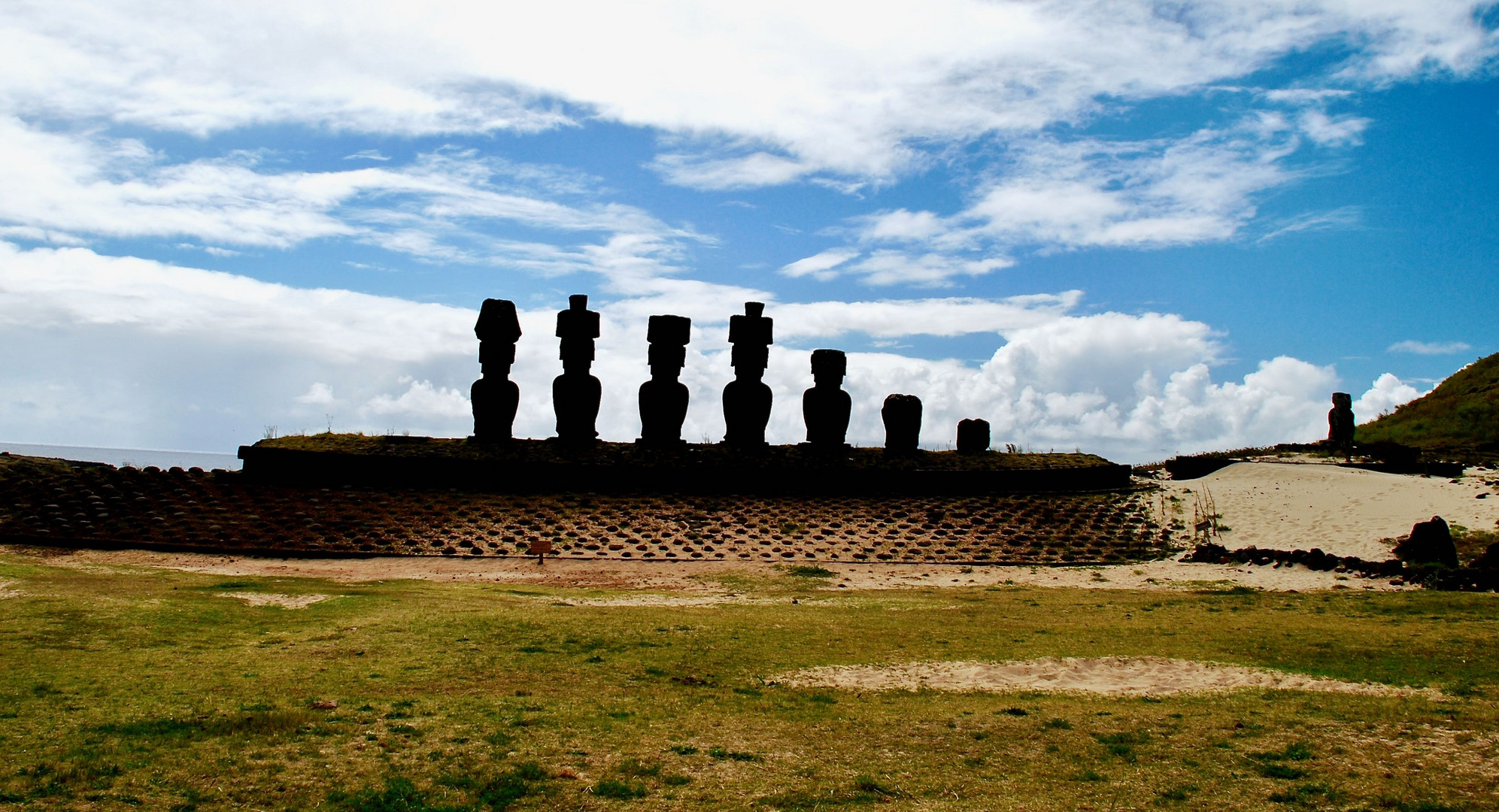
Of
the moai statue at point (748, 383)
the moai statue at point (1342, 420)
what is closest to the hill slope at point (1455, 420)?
the moai statue at point (1342, 420)

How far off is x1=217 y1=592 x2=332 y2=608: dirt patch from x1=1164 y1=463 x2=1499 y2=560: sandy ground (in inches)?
773

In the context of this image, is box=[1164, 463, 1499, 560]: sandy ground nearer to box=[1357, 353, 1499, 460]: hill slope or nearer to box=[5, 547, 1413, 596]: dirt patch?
box=[5, 547, 1413, 596]: dirt patch

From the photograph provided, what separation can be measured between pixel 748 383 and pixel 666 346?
2770 mm

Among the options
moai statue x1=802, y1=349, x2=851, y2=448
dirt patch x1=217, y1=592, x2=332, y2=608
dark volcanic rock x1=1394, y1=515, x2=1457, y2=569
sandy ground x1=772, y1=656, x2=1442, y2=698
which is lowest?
sandy ground x1=772, y1=656, x2=1442, y2=698

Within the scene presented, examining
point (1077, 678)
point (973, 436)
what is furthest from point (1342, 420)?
point (1077, 678)

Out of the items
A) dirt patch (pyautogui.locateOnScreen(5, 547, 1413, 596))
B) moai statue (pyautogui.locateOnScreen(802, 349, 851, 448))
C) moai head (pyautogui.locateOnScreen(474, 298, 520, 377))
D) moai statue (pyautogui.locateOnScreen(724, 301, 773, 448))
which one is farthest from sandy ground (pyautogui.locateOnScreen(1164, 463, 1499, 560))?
moai head (pyautogui.locateOnScreen(474, 298, 520, 377))

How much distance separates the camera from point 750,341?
3162cm

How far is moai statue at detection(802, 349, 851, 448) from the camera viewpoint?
31609mm

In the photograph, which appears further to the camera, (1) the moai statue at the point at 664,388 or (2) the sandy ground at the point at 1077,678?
(1) the moai statue at the point at 664,388

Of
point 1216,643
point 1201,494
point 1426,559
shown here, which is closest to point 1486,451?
point 1201,494

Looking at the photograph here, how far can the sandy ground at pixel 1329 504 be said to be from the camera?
2372cm

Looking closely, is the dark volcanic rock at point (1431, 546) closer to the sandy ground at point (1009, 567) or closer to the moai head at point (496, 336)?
the sandy ground at point (1009, 567)

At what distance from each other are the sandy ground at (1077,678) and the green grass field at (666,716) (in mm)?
358

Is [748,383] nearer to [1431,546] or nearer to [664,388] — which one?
[664,388]
